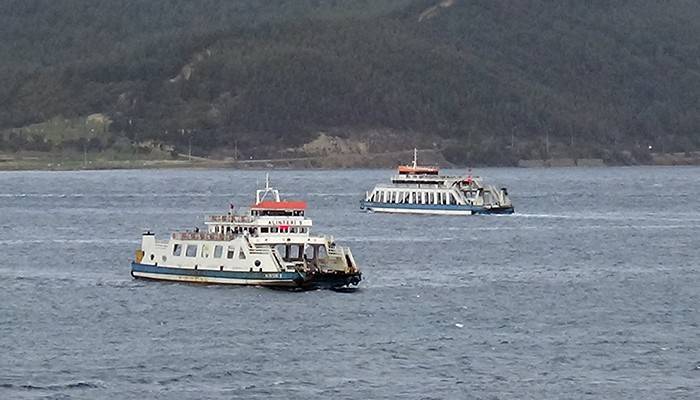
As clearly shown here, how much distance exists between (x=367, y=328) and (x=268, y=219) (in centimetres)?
1725

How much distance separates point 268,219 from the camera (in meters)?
115

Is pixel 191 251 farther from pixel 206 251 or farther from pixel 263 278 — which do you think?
pixel 263 278

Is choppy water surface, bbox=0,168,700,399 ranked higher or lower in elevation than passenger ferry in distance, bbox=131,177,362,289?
lower

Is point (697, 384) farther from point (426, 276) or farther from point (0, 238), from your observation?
point (0, 238)

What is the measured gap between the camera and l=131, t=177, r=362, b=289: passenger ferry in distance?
369ft

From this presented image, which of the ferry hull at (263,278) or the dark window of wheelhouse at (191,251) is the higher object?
the dark window of wheelhouse at (191,251)

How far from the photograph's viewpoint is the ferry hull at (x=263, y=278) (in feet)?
367

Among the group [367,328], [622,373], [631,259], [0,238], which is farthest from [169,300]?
[0,238]

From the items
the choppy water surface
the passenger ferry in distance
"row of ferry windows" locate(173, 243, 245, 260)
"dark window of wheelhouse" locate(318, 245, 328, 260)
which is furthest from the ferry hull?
"dark window of wheelhouse" locate(318, 245, 328, 260)

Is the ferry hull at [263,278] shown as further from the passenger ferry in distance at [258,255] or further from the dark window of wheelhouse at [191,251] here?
the dark window of wheelhouse at [191,251]

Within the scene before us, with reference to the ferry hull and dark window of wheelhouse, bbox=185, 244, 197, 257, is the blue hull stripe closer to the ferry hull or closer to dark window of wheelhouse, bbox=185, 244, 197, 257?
the ferry hull

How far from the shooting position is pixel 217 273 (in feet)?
376

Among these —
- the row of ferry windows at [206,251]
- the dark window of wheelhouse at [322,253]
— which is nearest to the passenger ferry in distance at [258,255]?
the row of ferry windows at [206,251]

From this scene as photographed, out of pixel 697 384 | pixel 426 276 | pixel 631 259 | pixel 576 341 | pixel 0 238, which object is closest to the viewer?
pixel 697 384
